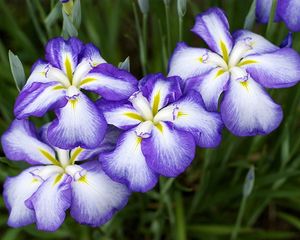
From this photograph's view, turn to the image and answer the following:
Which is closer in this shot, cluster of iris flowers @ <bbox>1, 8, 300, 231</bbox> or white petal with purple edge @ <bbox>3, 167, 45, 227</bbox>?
cluster of iris flowers @ <bbox>1, 8, 300, 231</bbox>

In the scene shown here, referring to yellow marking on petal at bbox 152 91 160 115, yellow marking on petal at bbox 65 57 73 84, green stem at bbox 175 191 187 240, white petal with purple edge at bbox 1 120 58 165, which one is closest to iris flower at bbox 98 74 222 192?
yellow marking on petal at bbox 152 91 160 115

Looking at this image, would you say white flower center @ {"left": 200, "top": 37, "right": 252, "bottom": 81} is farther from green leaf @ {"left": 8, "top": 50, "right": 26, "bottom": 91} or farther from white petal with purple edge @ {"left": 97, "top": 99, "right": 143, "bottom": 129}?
green leaf @ {"left": 8, "top": 50, "right": 26, "bottom": 91}

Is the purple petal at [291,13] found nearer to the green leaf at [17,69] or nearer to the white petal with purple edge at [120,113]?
the white petal with purple edge at [120,113]

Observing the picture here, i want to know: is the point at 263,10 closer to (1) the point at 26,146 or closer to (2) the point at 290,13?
(2) the point at 290,13

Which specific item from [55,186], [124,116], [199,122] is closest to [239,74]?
[199,122]

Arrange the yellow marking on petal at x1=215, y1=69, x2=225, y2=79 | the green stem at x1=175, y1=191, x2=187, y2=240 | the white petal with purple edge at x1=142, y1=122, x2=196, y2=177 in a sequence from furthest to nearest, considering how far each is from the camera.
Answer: the green stem at x1=175, y1=191, x2=187, y2=240 < the yellow marking on petal at x1=215, y1=69, x2=225, y2=79 < the white petal with purple edge at x1=142, y1=122, x2=196, y2=177

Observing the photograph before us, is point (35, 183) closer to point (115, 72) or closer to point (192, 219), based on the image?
point (115, 72)

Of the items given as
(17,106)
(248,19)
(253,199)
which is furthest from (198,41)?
(17,106)

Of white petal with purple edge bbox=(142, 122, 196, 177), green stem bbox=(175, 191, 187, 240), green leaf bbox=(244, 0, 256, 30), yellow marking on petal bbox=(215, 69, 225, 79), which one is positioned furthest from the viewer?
green stem bbox=(175, 191, 187, 240)

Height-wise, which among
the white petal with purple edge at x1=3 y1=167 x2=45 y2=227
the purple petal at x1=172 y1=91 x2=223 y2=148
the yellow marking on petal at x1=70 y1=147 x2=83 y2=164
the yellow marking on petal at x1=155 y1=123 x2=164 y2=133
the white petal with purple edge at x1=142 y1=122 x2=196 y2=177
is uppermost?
the purple petal at x1=172 y1=91 x2=223 y2=148
